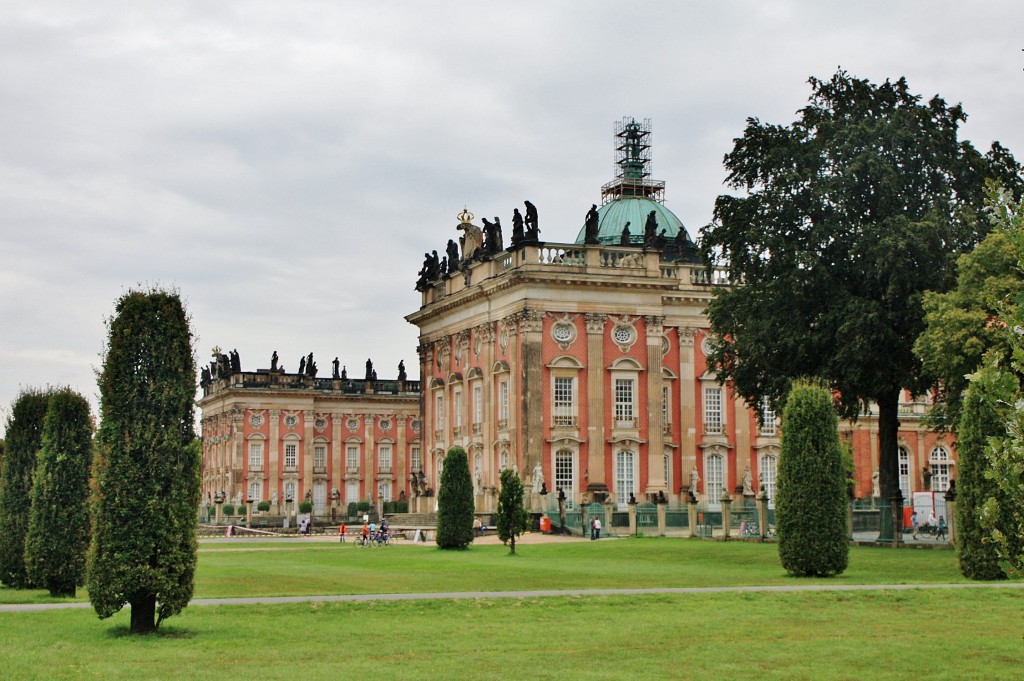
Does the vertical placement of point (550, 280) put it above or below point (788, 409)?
above

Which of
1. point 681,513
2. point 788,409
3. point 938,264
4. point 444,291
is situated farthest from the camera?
point 444,291

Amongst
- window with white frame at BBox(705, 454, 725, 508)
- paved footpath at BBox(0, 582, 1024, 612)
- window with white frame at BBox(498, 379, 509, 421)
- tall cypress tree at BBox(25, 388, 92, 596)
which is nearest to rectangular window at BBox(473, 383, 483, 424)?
window with white frame at BBox(498, 379, 509, 421)

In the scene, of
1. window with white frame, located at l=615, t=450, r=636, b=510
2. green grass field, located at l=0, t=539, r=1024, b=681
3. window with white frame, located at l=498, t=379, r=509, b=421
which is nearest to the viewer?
green grass field, located at l=0, t=539, r=1024, b=681

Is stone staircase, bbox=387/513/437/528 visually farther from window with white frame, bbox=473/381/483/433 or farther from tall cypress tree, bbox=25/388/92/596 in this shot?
tall cypress tree, bbox=25/388/92/596

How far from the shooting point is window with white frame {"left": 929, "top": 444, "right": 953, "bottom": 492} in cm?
8000

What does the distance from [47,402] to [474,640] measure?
14.4 m

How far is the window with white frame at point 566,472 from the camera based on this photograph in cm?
6347

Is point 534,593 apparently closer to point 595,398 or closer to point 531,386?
point 531,386

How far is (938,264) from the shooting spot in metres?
42.4

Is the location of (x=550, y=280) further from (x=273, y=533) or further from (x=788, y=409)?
(x=788, y=409)

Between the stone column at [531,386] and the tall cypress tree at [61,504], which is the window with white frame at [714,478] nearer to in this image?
the stone column at [531,386]

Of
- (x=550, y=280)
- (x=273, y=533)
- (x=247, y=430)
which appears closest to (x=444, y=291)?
(x=550, y=280)

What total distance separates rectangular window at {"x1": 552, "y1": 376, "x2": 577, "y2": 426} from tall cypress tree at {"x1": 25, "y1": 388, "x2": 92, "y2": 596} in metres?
38.5

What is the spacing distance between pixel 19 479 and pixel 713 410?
44.7 meters
